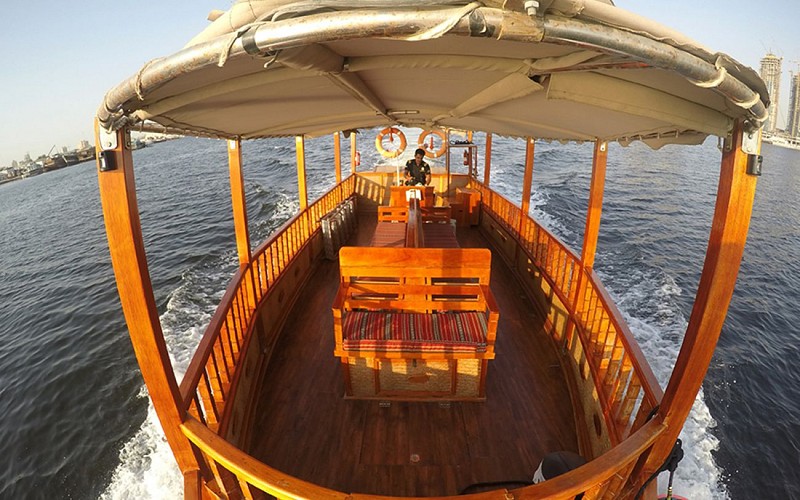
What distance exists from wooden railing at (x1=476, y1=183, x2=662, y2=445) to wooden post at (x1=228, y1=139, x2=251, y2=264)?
4.12 meters

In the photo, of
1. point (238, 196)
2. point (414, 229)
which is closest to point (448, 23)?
point (238, 196)

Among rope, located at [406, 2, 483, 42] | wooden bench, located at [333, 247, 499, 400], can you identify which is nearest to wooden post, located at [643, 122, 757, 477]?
rope, located at [406, 2, 483, 42]

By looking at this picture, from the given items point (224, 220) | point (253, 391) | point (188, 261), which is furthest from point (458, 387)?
point (224, 220)

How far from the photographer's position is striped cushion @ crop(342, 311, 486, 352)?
3721mm

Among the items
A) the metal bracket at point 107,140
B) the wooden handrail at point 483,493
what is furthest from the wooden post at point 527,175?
the metal bracket at point 107,140

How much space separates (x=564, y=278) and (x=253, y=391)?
431 centimetres

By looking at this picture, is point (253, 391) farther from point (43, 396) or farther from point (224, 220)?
point (224, 220)

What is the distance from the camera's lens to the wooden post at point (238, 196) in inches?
177

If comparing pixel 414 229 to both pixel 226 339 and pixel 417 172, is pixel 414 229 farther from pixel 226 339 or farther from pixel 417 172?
pixel 417 172

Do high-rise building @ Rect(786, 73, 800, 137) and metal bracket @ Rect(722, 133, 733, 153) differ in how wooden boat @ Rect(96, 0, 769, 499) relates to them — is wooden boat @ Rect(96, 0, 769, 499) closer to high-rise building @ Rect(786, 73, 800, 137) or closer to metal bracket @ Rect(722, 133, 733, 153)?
metal bracket @ Rect(722, 133, 733, 153)

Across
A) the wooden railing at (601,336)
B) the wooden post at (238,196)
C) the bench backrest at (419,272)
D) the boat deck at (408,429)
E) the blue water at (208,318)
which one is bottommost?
the blue water at (208,318)

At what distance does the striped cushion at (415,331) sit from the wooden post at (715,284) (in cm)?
172

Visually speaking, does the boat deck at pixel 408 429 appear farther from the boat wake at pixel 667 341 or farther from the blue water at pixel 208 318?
the boat wake at pixel 667 341

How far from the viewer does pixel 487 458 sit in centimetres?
344
